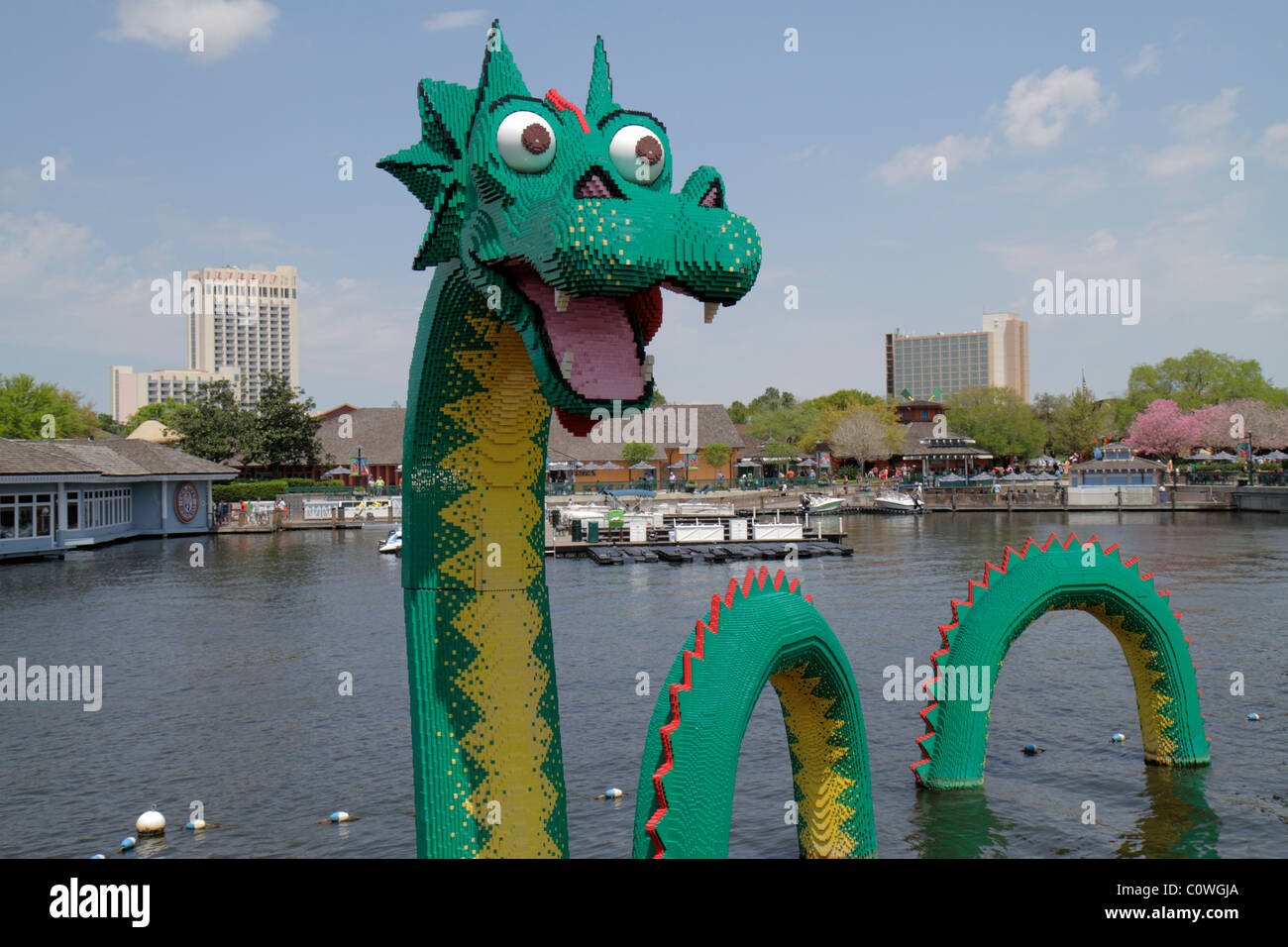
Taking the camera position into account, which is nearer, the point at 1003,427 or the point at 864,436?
the point at 864,436


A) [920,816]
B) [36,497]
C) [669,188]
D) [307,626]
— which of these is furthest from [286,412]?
[669,188]

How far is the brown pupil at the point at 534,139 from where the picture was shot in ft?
14.1

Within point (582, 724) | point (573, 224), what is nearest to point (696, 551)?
point (582, 724)

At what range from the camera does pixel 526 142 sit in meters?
4.31

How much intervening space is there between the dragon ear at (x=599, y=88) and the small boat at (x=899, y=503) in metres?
61.6

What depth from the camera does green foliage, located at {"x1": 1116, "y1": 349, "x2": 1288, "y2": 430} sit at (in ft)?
276

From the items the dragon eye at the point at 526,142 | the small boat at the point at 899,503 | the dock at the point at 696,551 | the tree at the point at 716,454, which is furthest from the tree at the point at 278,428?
the dragon eye at the point at 526,142

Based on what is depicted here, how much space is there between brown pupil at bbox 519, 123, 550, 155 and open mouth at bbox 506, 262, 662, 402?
0.62 m

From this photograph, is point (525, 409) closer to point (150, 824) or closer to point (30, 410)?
point (150, 824)

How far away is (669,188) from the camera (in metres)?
4.41

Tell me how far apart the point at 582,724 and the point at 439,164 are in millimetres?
11973

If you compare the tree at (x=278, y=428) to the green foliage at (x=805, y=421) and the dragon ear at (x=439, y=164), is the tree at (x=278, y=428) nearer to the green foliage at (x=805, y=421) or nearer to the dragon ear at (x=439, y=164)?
the green foliage at (x=805, y=421)

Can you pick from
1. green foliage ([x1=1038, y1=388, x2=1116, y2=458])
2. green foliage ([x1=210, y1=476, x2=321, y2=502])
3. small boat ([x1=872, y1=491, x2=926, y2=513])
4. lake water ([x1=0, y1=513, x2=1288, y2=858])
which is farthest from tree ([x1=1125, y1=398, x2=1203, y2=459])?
green foliage ([x1=210, y1=476, x2=321, y2=502])
